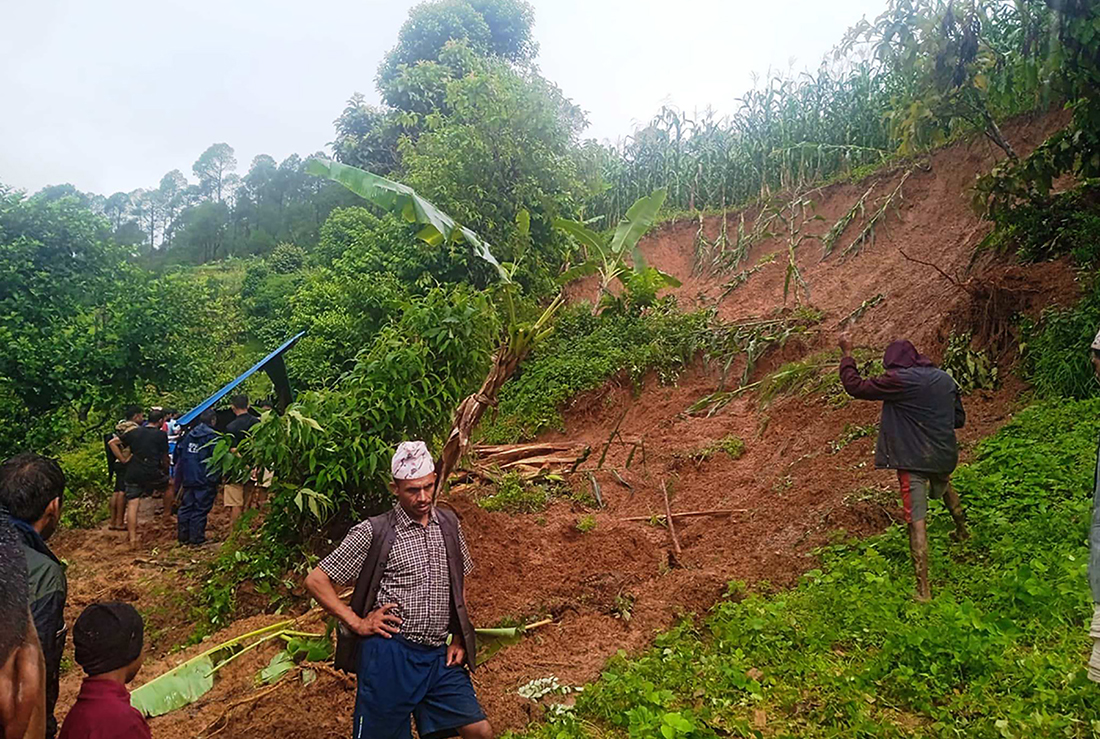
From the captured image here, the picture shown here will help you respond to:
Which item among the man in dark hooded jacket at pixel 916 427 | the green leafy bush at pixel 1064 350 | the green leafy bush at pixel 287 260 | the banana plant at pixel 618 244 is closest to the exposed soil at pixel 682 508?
the green leafy bush at pixel 1064 350

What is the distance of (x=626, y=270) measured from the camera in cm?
787

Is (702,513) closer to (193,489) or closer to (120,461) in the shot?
(193,489)

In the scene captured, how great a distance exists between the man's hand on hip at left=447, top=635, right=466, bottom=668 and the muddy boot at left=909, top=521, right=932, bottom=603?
3.00 m

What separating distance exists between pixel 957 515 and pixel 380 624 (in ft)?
13.9

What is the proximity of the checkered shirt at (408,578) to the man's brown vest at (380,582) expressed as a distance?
0.02 m

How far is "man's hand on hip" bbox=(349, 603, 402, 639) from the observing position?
275cm

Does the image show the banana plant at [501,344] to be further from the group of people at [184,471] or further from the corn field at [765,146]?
the corn field at [765,146]

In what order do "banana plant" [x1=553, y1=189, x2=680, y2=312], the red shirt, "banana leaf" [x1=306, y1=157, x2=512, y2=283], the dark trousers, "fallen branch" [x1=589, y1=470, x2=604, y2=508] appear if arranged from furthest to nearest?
the dark trousers < "fallen branch" [x1=589, y1=470, x2=604, y2=508] < "banana plant" [x1=553, y1=189, x2=680, y2=312] < "banana leaf" [x1=306, y1=157, x2=512, y2=283] < the red shirt

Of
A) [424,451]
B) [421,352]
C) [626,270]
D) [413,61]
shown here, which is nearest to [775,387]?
[626,270]

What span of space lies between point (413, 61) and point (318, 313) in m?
14.2

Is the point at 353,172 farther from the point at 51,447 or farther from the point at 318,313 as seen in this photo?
the point at 318,313

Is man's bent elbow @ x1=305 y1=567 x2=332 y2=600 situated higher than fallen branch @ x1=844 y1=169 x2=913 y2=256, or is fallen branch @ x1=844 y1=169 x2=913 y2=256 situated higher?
fallen branch @ x1=844 y1=169 x2=913 y2=256

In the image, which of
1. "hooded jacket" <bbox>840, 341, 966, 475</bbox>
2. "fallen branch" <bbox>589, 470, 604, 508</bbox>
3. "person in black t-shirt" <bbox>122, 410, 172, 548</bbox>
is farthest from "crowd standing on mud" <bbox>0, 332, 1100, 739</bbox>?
"person in black t-shirt" <bbox>122, 410, 172, 548</bbox>

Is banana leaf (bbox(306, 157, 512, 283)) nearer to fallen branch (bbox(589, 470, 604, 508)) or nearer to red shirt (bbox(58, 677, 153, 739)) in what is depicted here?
fallen branch (bbox(589, 470, 604, 508))
